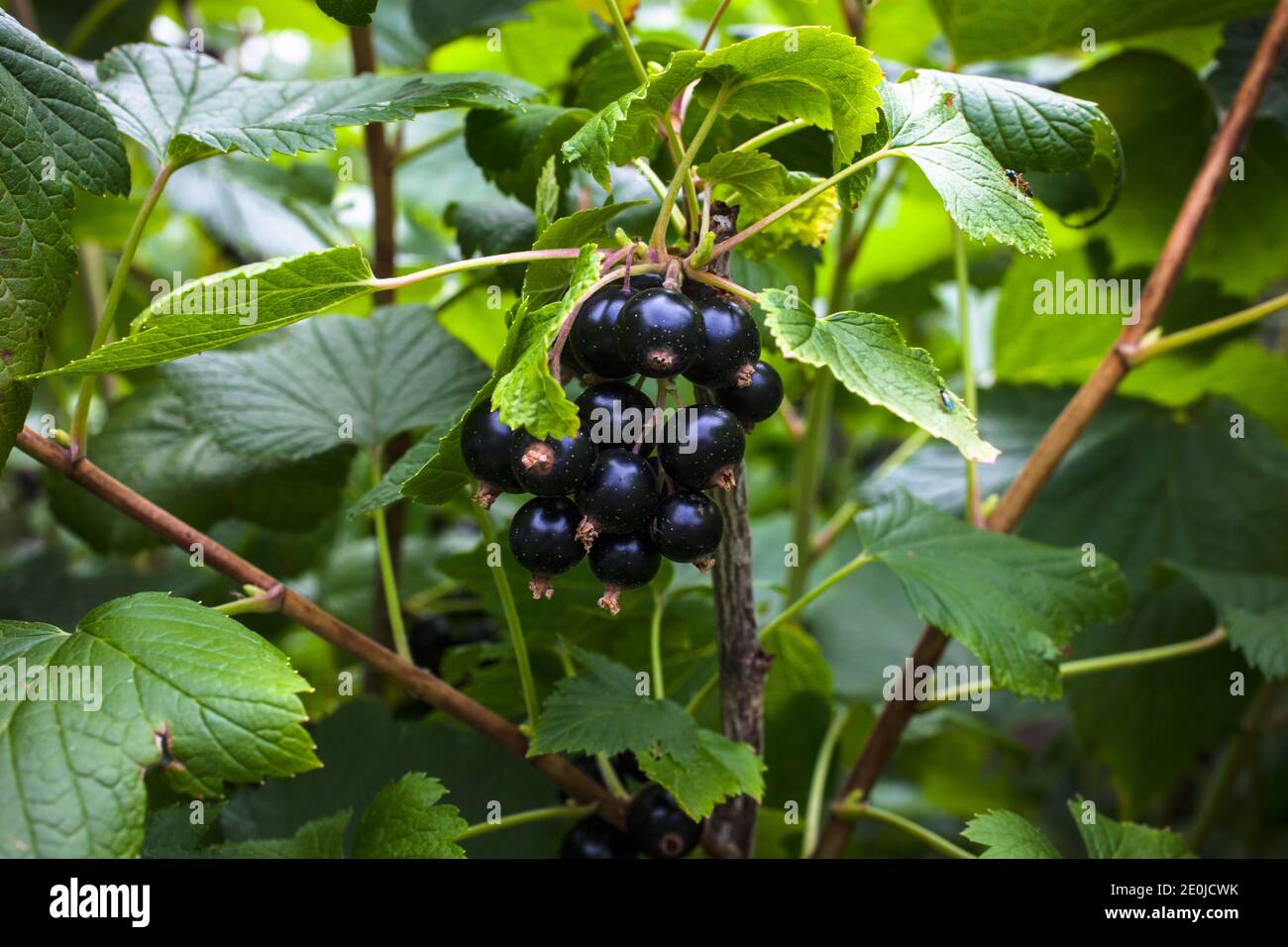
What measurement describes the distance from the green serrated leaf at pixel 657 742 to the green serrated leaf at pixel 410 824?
0.07 metres

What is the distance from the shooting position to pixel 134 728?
56 centimetres

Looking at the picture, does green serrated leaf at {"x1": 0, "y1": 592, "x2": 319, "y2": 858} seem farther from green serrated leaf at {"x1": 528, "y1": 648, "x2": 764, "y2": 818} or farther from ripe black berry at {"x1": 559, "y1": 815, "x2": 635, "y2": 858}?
ripe black berry at {"x1": 559, "y1": 815, "x2": 635, "y2": 858}

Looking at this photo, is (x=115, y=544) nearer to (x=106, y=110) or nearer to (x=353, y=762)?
(x=353, y=762)

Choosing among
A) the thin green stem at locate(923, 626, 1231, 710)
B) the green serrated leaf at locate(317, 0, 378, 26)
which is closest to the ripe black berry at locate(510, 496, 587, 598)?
the green serrated leaf at locate(317, 0, 378, 26)

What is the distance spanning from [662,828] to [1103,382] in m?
0.57

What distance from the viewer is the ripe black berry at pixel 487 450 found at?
0.57 meters

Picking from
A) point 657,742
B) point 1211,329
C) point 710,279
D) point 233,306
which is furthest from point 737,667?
point 1211,329

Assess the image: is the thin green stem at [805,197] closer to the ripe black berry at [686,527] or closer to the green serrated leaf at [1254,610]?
the ripe black berry at [686,527]

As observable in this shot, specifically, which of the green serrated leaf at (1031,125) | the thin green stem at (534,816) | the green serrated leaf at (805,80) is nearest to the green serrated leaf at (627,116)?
the green serrated leaf at (805,80)

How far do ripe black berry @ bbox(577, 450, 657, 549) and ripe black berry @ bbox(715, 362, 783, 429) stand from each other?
8cm

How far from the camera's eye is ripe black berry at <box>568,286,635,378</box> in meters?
0.57

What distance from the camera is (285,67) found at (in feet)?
6.68

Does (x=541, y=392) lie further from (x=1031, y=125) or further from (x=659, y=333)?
(x=1031, y=125)
